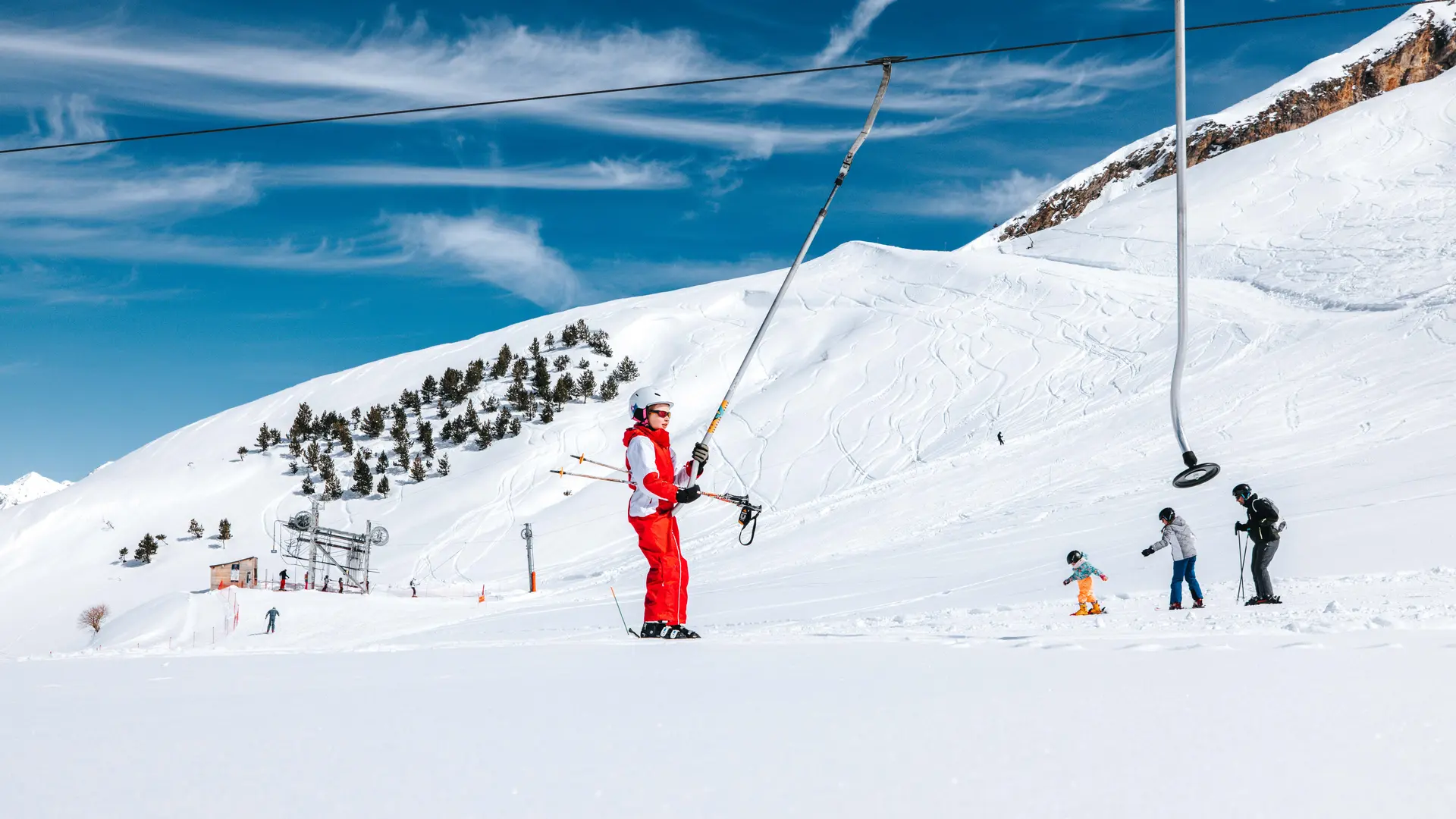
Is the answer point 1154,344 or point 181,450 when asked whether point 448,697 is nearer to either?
point 1154,344

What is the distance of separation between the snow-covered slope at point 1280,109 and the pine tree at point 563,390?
188ft

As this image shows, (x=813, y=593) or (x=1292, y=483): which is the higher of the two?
(x=1292, y=483)

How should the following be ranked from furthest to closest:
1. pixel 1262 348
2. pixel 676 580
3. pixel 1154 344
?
pixel 1154 344 → pixel 1262 348 → pixel 676 580

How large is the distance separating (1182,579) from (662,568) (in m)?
5.99

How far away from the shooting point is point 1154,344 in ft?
108

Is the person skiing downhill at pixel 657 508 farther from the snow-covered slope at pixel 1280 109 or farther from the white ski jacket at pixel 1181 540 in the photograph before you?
the snow-covered slope at pixel 1280 109

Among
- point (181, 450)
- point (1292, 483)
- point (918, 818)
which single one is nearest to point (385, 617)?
point (1292, 483)

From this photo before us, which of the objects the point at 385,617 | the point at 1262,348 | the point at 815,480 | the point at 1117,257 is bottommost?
the point at 385,617

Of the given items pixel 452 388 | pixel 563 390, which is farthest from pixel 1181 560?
pixel 452 388

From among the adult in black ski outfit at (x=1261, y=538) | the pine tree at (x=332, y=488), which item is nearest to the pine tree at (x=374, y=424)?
the pine tree at (x=332, y=488)

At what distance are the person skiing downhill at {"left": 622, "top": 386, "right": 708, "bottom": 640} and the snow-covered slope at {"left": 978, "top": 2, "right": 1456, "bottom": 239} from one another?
88104 mm

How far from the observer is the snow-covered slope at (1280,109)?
95.2 metres

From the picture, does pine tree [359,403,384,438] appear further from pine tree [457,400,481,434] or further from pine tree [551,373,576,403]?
pine tree [551,373,576,403]

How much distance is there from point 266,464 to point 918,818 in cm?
4838
